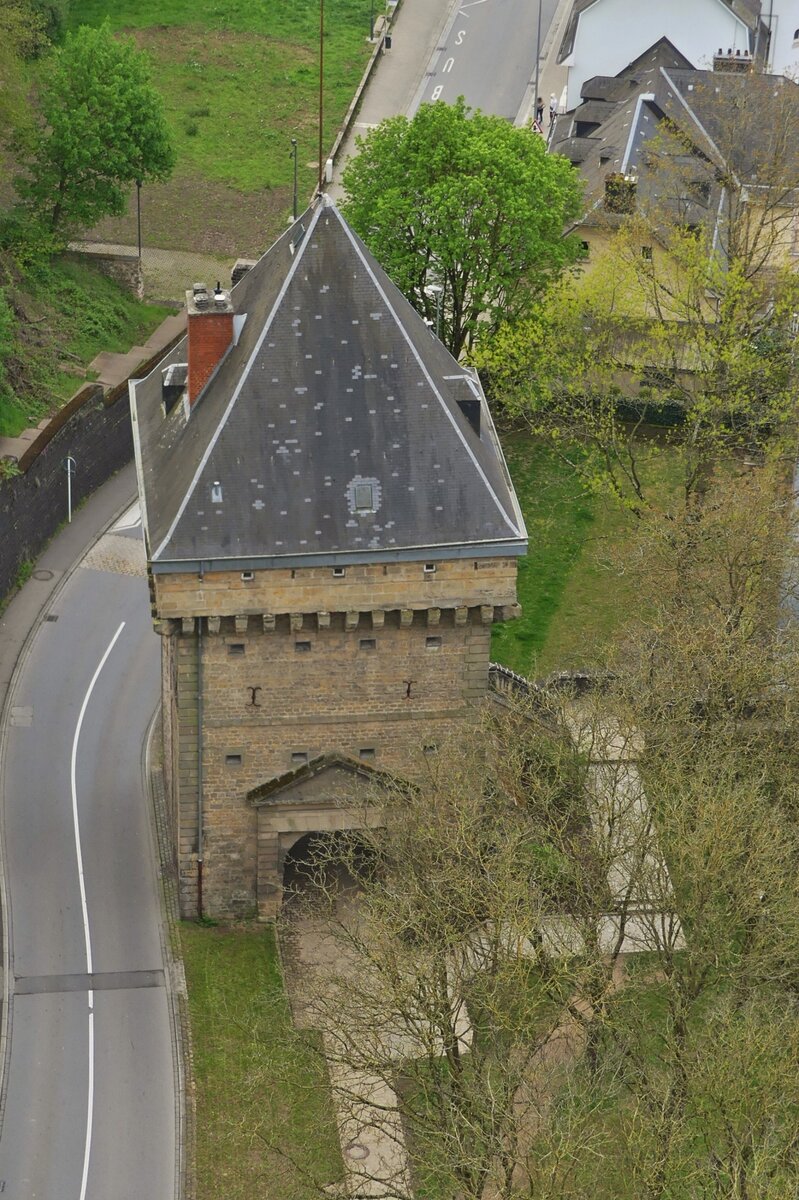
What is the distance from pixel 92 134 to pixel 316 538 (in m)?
42.5

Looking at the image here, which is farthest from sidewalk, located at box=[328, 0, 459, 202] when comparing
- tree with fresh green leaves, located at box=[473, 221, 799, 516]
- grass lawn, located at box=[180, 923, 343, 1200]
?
grass lawn, located at box=[180, 923, 343, 1200]

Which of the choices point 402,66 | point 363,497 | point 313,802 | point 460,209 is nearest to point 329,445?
point 363,497

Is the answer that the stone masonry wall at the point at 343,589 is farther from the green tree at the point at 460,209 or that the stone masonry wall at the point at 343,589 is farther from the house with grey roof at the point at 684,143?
the green tree at the point at 460,209

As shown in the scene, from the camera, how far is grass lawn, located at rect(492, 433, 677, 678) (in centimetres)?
8238

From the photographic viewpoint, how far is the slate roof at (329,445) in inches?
2452

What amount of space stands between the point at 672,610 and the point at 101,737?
22.1 meters

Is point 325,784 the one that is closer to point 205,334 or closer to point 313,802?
point 313,802

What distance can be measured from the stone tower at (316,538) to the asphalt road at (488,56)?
61528mm

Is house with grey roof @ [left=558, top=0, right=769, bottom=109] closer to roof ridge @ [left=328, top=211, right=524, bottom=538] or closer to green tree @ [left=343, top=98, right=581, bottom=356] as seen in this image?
green tree @ [left=343, top=98, right=581, bottom=356]

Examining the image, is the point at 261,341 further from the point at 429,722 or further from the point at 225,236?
the point at 225,236

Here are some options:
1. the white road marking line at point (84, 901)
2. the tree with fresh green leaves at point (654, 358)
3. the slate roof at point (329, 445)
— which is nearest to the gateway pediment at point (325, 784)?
the slate roof at point (329, 445)

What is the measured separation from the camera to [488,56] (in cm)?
12950

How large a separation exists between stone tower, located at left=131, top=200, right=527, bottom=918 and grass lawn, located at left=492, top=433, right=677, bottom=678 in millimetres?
12243

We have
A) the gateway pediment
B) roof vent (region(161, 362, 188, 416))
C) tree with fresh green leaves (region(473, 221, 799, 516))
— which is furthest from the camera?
tree with fresh green leaves (region(473, 221, 799, 516))
